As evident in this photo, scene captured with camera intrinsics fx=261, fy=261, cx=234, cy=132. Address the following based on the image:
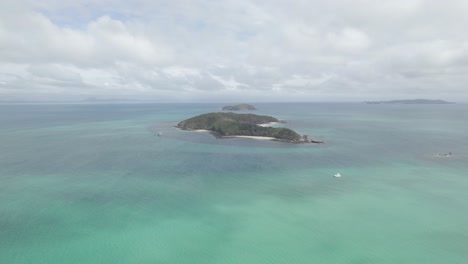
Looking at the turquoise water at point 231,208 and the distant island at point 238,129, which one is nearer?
the turquoise water at point 231,208

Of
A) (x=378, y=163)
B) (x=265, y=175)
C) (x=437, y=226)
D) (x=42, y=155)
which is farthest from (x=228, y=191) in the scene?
(x=42, y=155)

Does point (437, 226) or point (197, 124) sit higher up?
point (197, 124)

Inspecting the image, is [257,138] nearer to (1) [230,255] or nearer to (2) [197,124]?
(2) [197,124]

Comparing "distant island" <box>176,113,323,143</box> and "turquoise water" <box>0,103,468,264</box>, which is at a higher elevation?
"distant island" <box>176,113,323,143</box>

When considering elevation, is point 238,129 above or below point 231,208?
above

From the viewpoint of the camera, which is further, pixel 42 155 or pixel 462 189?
pixel 42 155

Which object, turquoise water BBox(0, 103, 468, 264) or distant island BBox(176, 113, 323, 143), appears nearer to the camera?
turquoise water BBox(0, 103, 468, 264)

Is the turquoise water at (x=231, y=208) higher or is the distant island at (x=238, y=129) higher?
the distant island at (x=238, y=129)

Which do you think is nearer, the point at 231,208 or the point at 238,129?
the point at 231,208
